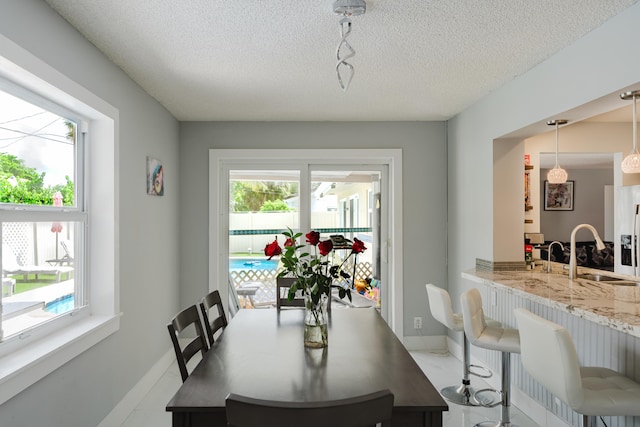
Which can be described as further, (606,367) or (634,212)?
(634,212)

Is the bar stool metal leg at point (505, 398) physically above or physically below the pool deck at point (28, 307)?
below

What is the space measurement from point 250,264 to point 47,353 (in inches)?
113

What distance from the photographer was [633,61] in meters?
2.17

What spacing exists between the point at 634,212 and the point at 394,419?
4858 mm

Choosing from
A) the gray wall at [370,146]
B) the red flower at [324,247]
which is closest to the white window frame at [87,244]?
the red flower at [324,247]

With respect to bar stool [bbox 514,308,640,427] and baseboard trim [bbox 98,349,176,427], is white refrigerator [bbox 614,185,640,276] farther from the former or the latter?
baseboard trim [bbox 98,349,176,427]

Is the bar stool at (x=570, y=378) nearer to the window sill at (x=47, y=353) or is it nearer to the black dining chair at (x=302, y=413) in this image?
the black dining chair at (x=302, y=413)

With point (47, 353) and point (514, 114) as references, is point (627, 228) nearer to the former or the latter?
point (514, 114)

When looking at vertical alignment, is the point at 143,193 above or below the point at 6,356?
above

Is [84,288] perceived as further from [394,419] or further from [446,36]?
[446,36]

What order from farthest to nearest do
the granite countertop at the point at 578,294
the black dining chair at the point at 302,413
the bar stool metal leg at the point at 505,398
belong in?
the bar stool metal leg at the point at 505,398, the granite countertop at the point at 578,294, the black dining chair at the point at 302,413

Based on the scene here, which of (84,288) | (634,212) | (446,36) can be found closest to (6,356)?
(84,288)

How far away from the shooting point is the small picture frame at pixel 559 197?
976 cm

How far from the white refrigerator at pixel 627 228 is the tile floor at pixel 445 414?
2.40 m
